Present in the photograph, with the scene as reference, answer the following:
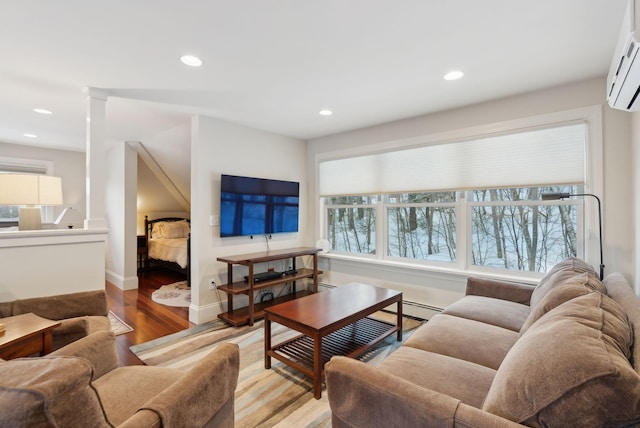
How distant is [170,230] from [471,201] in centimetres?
570

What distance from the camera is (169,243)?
5.64m

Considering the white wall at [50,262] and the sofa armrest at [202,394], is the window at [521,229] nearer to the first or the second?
the sofa armrest at [202,394]

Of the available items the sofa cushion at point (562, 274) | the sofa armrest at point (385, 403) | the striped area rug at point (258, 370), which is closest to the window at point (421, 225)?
the striped area rug at point (258, 370)

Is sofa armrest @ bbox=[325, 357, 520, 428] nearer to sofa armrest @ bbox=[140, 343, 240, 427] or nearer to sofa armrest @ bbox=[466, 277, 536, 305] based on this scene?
sofa armrest @ bbox=[140, 343, 240, 427]

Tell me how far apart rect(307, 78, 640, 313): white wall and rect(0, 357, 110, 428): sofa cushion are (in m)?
3.16

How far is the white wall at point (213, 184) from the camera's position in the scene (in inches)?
132

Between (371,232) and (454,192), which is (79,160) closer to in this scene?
(371,232)

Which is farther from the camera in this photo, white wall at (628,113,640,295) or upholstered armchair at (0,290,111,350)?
white wall at (628,113,640,295)

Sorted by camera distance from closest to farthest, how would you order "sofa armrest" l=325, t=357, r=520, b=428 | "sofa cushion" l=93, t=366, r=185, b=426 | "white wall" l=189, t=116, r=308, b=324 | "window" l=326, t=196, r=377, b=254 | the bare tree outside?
"sofa armrest" l=325, t=357, r=520, b=428, "sofa cushion" l=93, t=366, r=185, b=426, the bare tree outside, "white wall" l=189, t=116, r=308, b=324, "window" l=326, t=196, r=377, b=254

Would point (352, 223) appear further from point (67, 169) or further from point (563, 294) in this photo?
point (67, 169)

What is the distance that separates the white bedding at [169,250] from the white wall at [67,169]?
1362 millimetres

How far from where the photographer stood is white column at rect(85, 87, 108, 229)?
8.73 ft

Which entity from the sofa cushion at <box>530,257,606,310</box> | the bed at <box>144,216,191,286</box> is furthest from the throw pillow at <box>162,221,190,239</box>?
the sofa cushion at <box>530,257,606,310</box>

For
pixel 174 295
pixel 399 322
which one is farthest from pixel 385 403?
pixel 174 295
